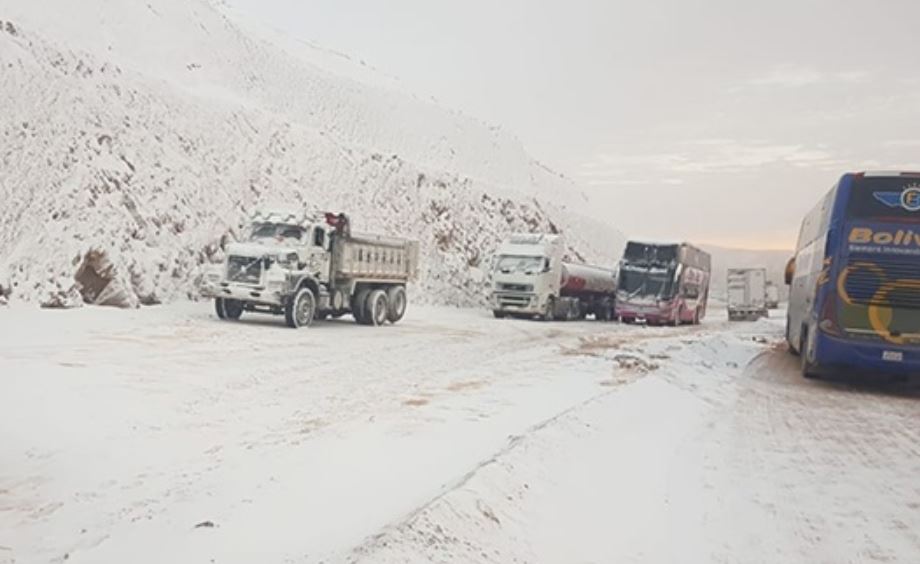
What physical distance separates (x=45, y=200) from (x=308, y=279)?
800 cm

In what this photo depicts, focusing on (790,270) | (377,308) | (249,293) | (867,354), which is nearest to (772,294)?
(790,270)

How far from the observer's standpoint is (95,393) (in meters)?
10.5

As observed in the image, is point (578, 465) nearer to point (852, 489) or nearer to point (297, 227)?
point (852, 489)

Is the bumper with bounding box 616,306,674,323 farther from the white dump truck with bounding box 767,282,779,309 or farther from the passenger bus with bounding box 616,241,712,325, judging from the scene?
the white dump truck with bounding box 767,282,779,309

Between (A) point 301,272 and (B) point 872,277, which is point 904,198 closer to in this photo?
(B) point 872,277

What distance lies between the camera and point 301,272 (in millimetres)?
22750

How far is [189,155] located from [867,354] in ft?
84.2

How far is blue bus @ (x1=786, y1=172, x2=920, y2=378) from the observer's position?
1441cm

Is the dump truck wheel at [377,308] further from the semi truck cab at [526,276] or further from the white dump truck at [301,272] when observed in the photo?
the semi truck cab at [526,276]

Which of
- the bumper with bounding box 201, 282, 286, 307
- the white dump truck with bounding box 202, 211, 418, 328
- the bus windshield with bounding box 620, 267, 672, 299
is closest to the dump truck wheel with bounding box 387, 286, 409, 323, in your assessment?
the white dump truck with bounding box 202, 211, 418, 328

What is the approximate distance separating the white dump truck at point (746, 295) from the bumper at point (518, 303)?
21.0 metres

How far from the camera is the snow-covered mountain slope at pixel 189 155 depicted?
79.5 ft

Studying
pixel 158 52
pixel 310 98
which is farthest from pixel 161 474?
pixel 310 98

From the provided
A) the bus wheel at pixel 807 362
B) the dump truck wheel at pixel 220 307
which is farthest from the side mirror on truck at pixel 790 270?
the dump truck wheel at pixel 220 307
